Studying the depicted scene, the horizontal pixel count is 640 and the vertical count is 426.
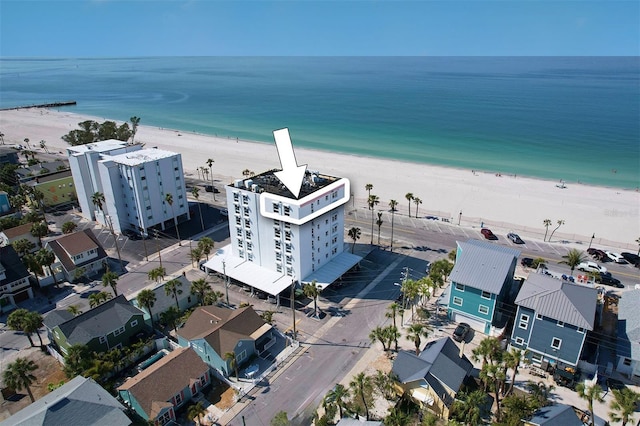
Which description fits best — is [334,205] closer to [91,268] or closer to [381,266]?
[381,266]

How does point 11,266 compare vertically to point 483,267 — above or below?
below

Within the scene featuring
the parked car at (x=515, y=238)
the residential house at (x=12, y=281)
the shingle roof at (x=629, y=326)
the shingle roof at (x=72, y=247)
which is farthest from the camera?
the parked car at (x=515, y=238)

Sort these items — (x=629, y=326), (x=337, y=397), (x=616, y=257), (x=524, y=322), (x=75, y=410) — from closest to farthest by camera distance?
(x=75, y=410) → (x=337, y=397) → (x=524, y=322) → (x=629, y=326) → (x=616, y=257)

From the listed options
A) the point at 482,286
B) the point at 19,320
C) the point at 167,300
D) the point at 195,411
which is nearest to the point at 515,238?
the point at 482,286

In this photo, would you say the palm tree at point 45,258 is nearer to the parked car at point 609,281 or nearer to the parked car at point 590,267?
the parked car at point 609,281

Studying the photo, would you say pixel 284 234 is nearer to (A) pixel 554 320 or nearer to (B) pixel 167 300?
(B) pixel 167 300

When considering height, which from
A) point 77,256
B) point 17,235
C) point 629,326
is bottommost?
point 629,326

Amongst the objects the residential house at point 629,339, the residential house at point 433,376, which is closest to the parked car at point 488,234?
the residential house at point 629,339

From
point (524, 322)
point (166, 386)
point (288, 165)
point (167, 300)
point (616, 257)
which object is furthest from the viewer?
point (616, 257)
